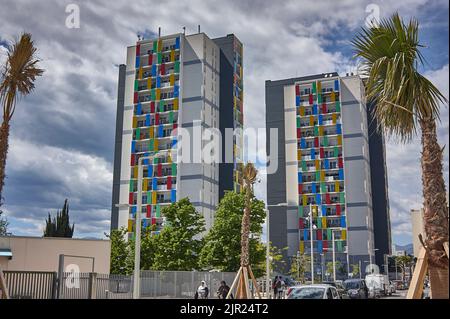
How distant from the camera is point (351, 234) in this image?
9381cm

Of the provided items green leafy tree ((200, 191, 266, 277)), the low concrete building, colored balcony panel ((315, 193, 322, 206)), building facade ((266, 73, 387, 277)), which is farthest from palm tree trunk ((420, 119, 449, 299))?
colored balcony panel ((315, 193, 322, 206))

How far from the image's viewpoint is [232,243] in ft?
161

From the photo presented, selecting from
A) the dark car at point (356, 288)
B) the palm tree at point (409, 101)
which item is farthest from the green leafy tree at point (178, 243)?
the palm tree at point (409, 101)

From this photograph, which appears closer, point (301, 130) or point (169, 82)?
point (169, 82)

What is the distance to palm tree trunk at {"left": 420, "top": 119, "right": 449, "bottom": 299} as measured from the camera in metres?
9.55

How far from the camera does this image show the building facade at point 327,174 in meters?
93.2

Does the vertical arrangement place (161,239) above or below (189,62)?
below

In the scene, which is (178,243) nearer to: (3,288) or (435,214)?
(3,288)

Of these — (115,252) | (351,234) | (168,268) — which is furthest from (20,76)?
(351,234)

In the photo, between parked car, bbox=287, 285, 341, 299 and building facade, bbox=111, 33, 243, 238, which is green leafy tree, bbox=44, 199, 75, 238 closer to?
building facade, bbox=111, 33, 243, 238

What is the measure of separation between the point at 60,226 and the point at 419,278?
67.7 m

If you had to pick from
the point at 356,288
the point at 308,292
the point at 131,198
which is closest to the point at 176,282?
Result: the point at 356,288

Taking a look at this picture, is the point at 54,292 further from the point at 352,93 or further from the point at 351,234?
the point at 352,93
